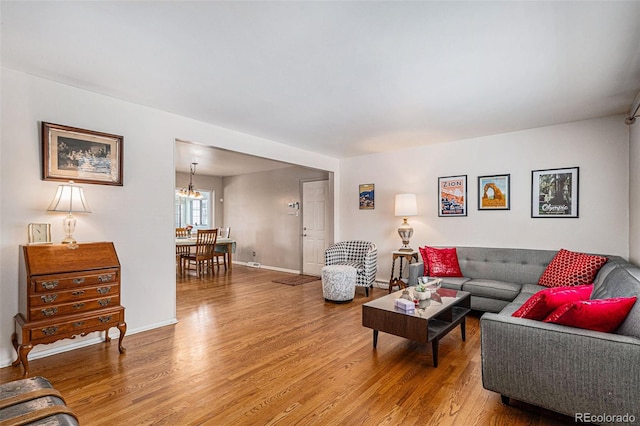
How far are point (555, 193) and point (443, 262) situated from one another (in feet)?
5.36

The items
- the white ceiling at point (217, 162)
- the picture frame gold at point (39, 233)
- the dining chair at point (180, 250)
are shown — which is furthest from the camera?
the dining chair at point (180, 250)

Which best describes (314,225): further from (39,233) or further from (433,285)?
(39,233)

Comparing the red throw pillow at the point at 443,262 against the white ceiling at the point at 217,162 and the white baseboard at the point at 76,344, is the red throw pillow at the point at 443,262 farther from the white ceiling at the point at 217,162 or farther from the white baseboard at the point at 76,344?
the white baseboard at the point at 76,344

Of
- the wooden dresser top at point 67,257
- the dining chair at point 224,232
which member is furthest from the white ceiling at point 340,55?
the dining chair at point 224,232

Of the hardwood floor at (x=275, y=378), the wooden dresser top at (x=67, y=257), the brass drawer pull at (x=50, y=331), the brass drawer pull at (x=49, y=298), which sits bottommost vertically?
the hardwood floor at (x=275, y=378)

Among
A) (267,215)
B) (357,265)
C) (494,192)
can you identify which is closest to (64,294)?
(357,265)

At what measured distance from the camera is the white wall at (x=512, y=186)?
3.70 m

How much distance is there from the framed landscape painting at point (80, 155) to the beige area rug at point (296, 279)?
3.56m

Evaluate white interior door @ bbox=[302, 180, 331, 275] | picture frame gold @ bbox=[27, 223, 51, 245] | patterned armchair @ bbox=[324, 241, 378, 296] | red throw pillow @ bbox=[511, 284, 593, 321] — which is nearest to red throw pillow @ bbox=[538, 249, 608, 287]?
red throw pillow @ bbox=[511, 284, 593, 321]

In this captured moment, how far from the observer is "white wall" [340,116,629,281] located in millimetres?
3701

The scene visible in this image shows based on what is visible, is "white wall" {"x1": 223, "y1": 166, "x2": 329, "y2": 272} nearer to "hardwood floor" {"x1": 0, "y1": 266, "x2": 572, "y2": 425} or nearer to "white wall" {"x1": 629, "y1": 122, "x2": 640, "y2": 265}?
"hardwood floor" {"x1": 0, "y1": 266, "x2": 572, "y2": 425}

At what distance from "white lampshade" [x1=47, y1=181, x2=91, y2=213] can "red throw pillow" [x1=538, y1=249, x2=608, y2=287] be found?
4.88 metres

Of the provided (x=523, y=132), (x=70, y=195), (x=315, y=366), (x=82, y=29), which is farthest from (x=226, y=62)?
(x=523, y=132)

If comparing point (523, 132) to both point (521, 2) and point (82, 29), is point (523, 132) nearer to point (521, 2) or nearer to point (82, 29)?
point (521, 2)
